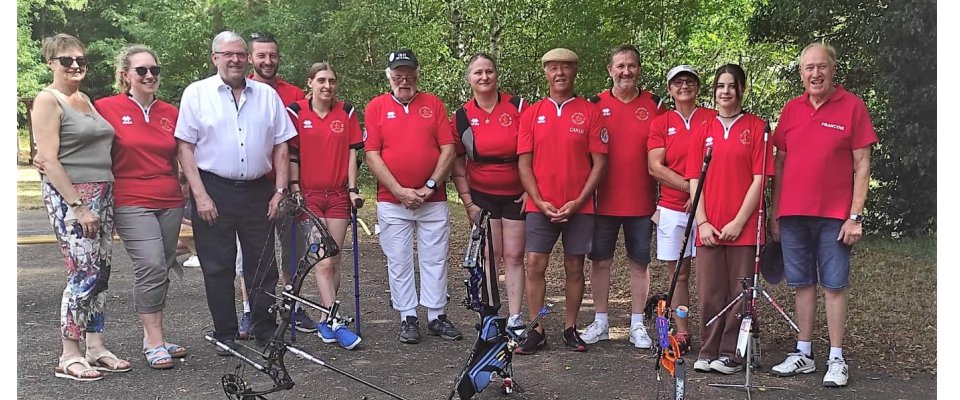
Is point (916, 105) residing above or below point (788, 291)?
above

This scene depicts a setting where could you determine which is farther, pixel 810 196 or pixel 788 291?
pixel 788 291

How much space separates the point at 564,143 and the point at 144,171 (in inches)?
72.4

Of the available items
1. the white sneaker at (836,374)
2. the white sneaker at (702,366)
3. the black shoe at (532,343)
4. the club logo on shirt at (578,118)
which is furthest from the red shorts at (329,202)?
the white sneaker at (836,374)

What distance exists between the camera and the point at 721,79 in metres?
3.83

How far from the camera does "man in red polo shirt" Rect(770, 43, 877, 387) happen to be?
3635mm

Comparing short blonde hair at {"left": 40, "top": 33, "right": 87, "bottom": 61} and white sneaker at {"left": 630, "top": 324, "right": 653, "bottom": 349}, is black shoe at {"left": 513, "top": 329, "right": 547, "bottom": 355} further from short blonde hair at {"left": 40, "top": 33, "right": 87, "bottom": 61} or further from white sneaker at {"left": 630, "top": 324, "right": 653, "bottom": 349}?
short blonde hair at {"left": 40, "top": 33, "right": 87, "bottom": 61}

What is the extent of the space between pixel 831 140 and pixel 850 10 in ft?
15.3

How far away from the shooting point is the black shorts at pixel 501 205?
14.0ft

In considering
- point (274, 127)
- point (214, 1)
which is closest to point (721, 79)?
point (274, 127)

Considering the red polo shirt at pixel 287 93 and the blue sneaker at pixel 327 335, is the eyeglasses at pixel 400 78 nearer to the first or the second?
the red polo shirt at pixel 287 93

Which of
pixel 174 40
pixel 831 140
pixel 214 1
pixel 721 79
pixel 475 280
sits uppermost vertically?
pixel 214 1

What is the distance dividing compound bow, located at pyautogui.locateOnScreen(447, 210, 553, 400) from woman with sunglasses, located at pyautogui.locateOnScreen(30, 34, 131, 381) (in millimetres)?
1555

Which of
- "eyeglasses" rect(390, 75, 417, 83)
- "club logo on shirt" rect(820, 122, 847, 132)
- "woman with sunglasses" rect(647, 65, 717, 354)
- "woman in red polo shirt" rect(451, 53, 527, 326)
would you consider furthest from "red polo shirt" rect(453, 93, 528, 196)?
"club logo on shirt" rect(820, 122, 847, 132)
